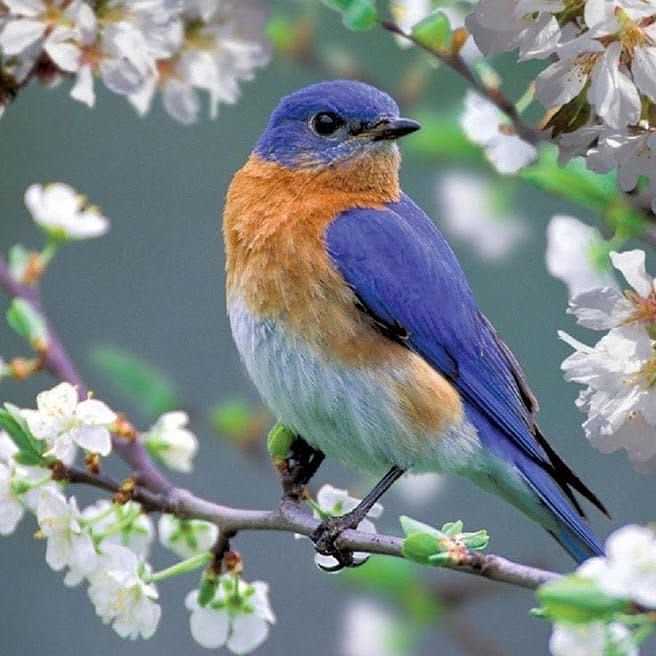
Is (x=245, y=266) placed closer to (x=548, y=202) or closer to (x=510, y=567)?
(x=510, y=567)

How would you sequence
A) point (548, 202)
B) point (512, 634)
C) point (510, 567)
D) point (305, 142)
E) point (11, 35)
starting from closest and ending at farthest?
1. point (510, 567)
2. point (11, 35)
3. point (305, 142)
4. point (512, 634)
5. point (548, 202)

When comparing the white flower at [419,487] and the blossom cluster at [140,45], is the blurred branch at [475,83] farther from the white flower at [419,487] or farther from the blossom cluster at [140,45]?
the white flower at [419,487]

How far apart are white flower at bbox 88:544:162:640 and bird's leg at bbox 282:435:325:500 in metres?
0.24

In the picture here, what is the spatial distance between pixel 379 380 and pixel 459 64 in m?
0.79

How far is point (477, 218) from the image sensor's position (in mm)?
2926

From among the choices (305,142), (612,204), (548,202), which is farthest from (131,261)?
(612,204)

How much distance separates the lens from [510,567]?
5.05 feet

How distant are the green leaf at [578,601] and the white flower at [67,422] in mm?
820

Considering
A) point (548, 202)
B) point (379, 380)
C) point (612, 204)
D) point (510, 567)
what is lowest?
point (548, 202)

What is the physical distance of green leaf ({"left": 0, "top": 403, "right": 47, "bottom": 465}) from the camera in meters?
1.93

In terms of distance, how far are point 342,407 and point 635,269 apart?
994mm

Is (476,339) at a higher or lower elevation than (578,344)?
lower

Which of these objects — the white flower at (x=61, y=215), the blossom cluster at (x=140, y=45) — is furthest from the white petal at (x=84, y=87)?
the white flower at (x=61, y=215)

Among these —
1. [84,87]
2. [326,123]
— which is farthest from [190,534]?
[326,123]
